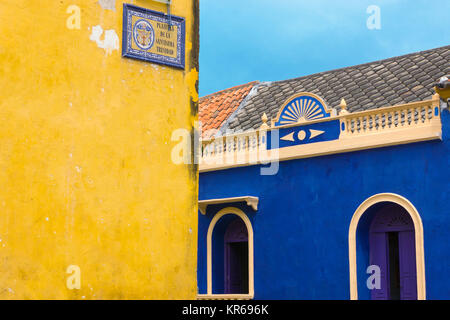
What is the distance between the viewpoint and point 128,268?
28.5 feet

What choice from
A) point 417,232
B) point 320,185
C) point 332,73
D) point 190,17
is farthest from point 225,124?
point 190,17

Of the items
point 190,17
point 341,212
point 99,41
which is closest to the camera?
point 99,41

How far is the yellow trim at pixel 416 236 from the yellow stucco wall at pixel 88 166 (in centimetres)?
510

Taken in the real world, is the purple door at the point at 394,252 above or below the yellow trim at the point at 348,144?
below

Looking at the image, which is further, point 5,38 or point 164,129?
point 164,129

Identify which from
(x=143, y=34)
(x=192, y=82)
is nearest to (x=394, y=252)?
(x=192, y=82)

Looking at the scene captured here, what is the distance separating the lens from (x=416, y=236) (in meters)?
12.9

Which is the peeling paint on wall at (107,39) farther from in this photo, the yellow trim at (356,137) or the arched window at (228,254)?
the arched window at (228,254)

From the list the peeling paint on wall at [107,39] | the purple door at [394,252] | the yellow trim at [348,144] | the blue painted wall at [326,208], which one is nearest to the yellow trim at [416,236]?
the blue painted wall at [326,208]

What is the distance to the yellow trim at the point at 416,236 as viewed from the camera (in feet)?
41.6

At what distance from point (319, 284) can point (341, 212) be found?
1.44 meters

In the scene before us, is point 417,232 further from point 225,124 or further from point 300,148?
point 225,124

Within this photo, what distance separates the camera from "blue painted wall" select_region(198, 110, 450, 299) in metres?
12.7

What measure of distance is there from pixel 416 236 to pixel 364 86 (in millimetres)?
4455
